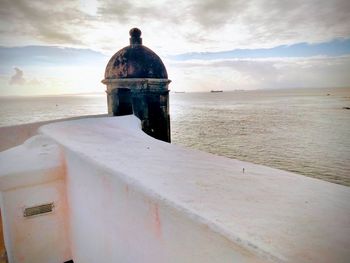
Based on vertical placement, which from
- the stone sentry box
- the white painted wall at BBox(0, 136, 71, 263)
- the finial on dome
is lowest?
the white painted wall at BBox(0, 136, 71, 263)

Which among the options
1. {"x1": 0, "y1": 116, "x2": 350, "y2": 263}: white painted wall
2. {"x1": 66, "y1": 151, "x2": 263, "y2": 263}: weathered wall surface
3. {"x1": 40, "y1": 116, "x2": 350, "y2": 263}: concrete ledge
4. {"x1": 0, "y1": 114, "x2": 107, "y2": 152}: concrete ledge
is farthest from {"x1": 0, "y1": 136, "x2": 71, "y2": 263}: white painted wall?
{"x1": 0, "y1": 114, "x2": 107, "y2": 152}: concrete ledge

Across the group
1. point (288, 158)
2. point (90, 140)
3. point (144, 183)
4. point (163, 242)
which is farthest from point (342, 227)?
point (288, 158)

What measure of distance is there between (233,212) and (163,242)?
565 mm

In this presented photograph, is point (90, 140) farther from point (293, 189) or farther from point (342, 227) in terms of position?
point (342, 227)

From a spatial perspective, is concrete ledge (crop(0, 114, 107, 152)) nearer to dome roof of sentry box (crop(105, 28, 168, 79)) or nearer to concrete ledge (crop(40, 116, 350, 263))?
dome roof of sentry box (crop(105, 28, 168, 79))

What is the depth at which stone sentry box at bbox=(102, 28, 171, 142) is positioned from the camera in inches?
296

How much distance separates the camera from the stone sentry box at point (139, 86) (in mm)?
7523

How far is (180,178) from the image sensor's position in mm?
2035

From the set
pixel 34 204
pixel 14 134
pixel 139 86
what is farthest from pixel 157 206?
pixel 139 86

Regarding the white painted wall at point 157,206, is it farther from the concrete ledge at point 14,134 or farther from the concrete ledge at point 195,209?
the concrete ledge at point 14,134

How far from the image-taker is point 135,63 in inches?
298

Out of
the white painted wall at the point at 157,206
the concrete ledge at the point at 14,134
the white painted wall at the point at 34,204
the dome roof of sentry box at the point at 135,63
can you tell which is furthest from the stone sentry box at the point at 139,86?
the white painted wall at the point at 34,204

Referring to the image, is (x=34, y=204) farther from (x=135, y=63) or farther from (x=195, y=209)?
(x=135, y=63)

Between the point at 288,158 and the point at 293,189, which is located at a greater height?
the point at 293,189
